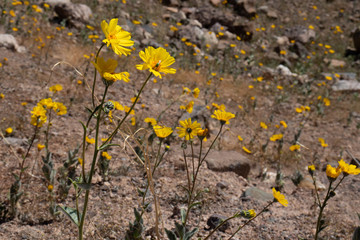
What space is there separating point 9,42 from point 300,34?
933 centimetres

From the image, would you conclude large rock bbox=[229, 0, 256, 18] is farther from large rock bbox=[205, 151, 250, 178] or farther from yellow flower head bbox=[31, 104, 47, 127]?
yellow flower head bbox=[31, 104, 47, 127]

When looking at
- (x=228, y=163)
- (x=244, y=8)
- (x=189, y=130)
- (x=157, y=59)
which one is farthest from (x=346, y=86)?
(x=157, y=59)

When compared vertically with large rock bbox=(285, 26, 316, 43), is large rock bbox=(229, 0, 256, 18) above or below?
above

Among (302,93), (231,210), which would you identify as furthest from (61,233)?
(302,93)

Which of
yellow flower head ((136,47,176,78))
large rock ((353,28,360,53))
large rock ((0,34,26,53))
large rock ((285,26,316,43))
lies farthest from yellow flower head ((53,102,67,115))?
large rock ((353,28,360,53))

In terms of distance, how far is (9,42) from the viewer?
216 inches

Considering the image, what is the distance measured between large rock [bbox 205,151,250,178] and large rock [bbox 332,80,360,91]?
17.8 feet

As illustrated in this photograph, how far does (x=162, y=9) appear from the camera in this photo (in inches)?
431

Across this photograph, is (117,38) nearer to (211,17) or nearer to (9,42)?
(9,42)

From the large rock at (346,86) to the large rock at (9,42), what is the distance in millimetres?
7276

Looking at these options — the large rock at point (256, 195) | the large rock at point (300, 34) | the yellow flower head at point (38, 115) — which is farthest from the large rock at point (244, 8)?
the yellow flower head at point (38, 115)

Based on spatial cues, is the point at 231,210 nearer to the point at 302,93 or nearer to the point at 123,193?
the point at 123,193

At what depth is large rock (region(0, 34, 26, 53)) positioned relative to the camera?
5445 mm

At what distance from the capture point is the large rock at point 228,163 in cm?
369
